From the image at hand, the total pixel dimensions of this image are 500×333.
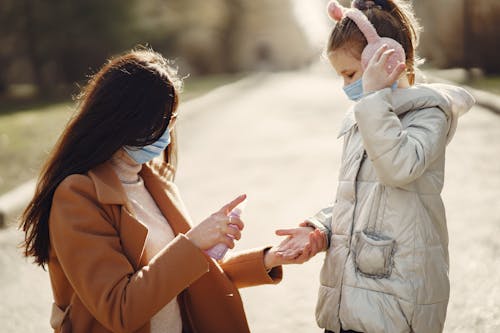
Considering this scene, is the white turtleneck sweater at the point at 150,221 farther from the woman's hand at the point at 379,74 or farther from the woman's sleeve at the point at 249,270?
the woman's hand at the point at 379,74

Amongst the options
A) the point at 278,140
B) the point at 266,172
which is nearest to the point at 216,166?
the point at 266,172

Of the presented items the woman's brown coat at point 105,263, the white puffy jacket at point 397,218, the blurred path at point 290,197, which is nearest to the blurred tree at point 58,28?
the blurred path at point 290,197

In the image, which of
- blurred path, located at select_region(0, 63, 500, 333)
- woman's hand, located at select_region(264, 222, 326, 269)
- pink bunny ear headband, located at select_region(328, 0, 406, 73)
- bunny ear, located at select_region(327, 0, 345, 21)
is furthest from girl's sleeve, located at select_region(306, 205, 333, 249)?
blurred path, located at select_region(0, 63, 500, 333)

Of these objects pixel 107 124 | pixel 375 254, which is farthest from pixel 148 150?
pixel 375 254

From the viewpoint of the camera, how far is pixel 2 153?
9297 mm

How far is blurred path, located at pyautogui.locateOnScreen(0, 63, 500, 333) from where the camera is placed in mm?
4035

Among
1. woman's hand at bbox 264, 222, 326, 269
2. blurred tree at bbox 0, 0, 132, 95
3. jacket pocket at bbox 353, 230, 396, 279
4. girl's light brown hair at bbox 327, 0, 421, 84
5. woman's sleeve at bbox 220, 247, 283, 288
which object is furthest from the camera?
blurred tree at bbox 0, 0, 132, 95

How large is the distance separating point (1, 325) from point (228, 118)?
10.7 m

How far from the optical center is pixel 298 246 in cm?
263

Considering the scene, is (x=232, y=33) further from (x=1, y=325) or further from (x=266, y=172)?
(x=1, y=325)

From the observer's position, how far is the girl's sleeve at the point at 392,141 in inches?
88.1

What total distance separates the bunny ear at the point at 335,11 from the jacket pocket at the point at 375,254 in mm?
766

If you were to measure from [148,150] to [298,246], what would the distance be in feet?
2.15

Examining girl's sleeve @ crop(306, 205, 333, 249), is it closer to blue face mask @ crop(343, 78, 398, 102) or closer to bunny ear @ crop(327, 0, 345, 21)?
blue face mask @ crop(343, 78, 398, 102)
